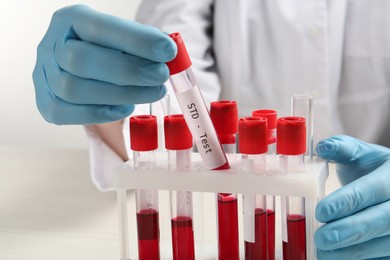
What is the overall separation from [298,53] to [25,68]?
33.1 inches

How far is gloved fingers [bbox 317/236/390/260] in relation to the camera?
0.56m

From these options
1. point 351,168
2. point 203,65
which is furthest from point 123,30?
point 203,65

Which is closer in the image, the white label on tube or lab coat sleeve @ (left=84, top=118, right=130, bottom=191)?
the white label on tube

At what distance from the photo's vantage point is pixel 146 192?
1.99 ft

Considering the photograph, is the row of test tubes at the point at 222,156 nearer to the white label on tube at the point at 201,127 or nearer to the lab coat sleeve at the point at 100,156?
the white label on tube at the point at 201,127

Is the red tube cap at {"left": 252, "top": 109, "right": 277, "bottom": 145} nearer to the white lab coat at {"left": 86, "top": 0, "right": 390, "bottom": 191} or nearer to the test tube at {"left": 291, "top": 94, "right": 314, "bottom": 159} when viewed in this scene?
the test tube at {"left": 291, "top": 94, "right": 314, "bottom": 159}

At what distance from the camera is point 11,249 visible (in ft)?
2.41

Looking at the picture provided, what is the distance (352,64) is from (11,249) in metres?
0.64

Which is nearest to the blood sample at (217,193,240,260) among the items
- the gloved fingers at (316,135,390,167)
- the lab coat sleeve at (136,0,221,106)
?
the gloved fingers at (316,135,390,167)

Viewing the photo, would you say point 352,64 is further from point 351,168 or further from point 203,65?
point 351,168

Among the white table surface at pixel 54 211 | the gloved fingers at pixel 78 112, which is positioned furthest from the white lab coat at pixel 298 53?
the gloved fingers at pixel 78 112

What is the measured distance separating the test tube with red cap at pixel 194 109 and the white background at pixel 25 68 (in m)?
0.98

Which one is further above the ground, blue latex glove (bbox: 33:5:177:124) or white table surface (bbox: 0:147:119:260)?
blue latex glove (bbox: 33:5:177:124)

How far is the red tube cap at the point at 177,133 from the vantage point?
0.57 m
